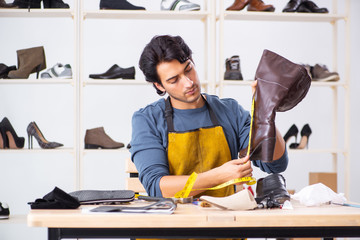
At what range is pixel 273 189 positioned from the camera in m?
1.55

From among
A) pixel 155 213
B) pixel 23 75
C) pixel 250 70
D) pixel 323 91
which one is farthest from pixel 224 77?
pixel 155 213

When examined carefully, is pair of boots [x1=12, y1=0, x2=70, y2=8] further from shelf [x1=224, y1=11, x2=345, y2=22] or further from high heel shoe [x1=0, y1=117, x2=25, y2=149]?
shelf [x1=224, y1=11, x2=345, y2=22]

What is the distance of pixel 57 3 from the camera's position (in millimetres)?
3658

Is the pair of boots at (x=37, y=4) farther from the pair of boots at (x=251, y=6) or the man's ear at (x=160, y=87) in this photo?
the man's ear at (x=160, y=87)

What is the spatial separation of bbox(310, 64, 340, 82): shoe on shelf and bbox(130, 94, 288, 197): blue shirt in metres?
1.81

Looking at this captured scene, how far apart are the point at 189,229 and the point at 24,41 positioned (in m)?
3.45

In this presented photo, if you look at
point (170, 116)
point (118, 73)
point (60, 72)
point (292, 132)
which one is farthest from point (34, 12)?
point (292, 132)

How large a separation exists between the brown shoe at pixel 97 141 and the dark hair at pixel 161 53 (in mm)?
1707

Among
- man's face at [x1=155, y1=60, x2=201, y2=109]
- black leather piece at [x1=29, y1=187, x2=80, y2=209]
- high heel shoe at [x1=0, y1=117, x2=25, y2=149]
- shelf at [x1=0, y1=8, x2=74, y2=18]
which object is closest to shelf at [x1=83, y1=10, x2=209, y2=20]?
shelf at [x1=0, y1=8, x2=74, y2=18]

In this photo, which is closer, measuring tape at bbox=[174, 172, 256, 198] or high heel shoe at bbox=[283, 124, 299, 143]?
measuring tape at bbox=[174, 172, 256, 198]

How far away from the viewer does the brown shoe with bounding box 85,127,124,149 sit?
362 centimetres

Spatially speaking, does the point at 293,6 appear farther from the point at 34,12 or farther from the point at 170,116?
the point at 170,116

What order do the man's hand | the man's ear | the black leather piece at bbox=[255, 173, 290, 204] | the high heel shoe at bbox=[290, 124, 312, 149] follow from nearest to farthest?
the black leather piece at bbox=[255, 173, 290, 204], the man's hand, the man's ear, the high heel shoe at bbox=[290, 124, 312, 149]

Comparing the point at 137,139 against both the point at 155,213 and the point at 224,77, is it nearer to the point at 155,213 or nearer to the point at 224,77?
the point at 155,213
